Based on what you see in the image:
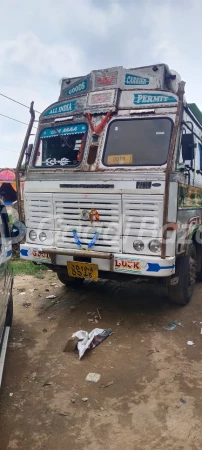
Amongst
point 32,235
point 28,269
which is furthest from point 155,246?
point 28,269

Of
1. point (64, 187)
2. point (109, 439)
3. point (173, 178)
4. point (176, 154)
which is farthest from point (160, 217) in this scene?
point (109, 439)

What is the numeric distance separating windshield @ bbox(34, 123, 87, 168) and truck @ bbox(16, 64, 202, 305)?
0.6 inches

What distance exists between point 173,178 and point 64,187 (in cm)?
147

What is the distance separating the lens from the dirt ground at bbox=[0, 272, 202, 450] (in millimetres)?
2756

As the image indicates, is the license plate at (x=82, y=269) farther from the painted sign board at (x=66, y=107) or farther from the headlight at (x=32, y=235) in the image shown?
the painted sign board at (x=66, y=107)

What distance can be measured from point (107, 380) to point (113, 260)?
4.77 ft

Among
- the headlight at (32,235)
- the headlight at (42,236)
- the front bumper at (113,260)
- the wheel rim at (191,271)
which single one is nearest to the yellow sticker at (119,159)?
the front bumper at (113,260)

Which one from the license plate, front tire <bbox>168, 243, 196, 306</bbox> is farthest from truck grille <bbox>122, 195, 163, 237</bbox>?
front tire <bbox>168, 243, 196, 306</bbox>

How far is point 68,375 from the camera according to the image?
362 cm

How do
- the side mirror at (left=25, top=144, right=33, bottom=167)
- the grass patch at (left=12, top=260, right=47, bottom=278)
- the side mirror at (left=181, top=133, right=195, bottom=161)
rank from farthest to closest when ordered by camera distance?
the grass patch at (left=12, top=260, right=47, bottom=278) → the side mirror at (left=25, top=144, right=33, bottom=167) → the side mirror at (left=181, top=133, right=195, bottom=161)

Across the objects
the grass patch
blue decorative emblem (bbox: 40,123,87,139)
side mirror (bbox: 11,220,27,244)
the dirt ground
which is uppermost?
blue decorative emblem (bbox: 40,123,87,139)

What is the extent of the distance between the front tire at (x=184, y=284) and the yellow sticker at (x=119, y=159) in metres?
1.60

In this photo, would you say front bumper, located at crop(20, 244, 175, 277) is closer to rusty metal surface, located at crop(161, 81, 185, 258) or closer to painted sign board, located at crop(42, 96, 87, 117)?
rusty metal surface, located at crop(161, 81, 185, 258)

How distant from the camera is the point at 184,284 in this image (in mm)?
5164
